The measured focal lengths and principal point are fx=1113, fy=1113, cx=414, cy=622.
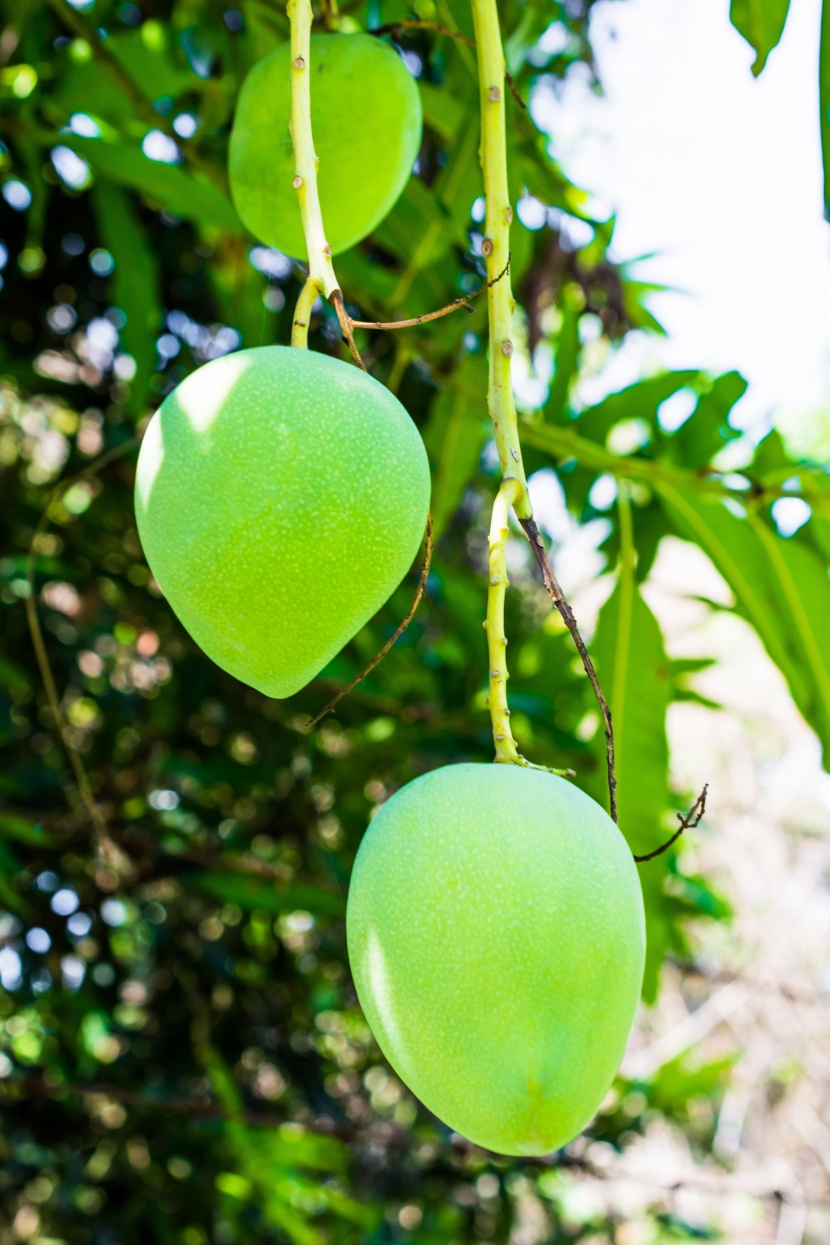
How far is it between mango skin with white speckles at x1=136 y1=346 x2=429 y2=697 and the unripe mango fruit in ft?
1.14

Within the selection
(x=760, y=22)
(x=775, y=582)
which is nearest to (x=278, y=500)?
(x=760, y=22)

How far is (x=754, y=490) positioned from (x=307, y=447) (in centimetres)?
76

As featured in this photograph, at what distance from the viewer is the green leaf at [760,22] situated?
2.82 ft

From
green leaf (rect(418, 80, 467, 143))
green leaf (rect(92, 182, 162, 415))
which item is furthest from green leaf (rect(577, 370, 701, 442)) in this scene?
green leaf (rect(92, 182, 162, 415))

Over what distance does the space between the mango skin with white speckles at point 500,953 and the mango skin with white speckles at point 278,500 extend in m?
0.10

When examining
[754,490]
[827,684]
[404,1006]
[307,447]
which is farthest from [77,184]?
[404,1006]

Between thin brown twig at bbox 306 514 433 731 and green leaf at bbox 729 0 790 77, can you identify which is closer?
thin brown twig at bbox 306 514 433 731

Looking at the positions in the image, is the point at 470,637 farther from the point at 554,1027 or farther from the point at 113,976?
the point at 554,1027

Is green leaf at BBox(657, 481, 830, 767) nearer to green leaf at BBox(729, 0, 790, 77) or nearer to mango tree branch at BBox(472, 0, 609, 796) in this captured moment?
green leaf at BBox(729, 0, 790, 77)

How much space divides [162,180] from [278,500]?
990mm

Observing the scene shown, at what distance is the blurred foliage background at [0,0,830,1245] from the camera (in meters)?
1.28

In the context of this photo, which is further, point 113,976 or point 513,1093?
point 113,976

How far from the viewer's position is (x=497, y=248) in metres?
0.57

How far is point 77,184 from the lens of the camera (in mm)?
1864
